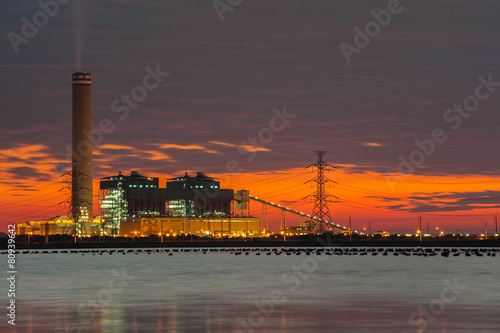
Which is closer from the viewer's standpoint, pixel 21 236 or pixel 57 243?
pixel 57 243

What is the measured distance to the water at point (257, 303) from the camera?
34.3 metres

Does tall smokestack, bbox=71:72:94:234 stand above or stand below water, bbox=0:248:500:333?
above

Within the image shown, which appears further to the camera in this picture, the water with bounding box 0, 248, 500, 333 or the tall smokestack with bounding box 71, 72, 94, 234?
the tall smokestack with bounding box 71, 72, 94, 234

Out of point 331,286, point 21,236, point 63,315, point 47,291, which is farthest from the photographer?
point 21,236

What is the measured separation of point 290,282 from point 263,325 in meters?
31.0

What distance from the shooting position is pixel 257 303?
45.6m

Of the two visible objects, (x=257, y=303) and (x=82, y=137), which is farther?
(x=82, y=137)

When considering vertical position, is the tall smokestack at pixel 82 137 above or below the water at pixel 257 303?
above

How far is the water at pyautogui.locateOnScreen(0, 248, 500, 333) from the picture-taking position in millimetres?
34312

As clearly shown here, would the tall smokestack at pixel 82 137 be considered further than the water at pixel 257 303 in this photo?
Yes

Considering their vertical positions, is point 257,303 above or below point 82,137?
below

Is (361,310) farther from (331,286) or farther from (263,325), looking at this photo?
(331,286)

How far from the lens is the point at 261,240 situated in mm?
198625

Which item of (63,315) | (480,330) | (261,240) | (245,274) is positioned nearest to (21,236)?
(261,240)
